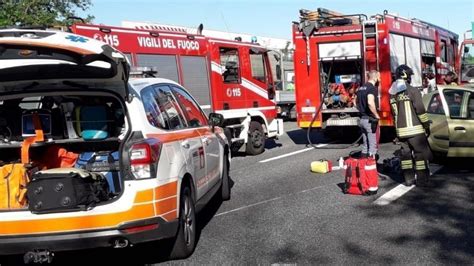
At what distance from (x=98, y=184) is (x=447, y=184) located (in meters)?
5.44

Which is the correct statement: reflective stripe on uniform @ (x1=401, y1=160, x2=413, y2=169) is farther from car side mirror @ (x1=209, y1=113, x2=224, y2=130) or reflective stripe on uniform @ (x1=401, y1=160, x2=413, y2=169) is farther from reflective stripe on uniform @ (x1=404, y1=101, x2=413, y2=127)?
car side mirror @ (x1=209, y1=113, x2=224, y2=130)

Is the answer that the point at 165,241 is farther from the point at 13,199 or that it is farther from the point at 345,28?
the point at 345,28

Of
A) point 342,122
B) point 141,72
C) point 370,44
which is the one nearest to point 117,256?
point 141,72

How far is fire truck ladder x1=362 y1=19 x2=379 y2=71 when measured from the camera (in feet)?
41.6

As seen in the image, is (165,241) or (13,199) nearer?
(13,199)

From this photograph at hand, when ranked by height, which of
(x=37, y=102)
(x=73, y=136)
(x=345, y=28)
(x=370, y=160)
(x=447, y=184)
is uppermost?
(x=345, y=28)

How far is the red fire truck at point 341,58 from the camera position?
12703mm

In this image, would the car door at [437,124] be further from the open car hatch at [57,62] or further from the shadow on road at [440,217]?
the open car hatch at [57,62]

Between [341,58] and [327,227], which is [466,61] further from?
[327,227]

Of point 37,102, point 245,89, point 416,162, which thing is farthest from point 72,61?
point 245,89

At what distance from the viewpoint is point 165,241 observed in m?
5.45

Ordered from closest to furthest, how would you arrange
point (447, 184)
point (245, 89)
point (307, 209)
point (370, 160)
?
point (307, 209) → point (370, 160) → point (447, 184) → point (245, 89)

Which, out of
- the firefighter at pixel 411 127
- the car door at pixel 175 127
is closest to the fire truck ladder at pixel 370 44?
the firefighter at pixel 411 127

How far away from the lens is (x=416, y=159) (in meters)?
7.93
